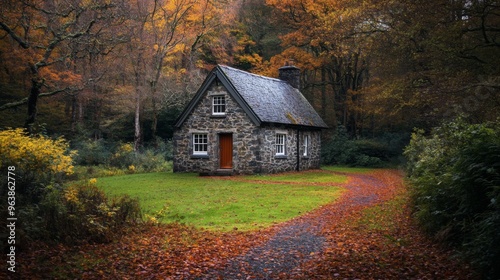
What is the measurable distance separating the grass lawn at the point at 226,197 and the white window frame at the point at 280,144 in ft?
8.07

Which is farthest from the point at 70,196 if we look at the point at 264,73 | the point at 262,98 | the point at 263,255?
the point at 264,73

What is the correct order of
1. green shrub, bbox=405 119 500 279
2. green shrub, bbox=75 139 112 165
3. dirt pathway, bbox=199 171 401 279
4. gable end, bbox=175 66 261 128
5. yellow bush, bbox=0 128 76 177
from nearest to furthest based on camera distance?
green shrub, bbox=405 119 500 279 → dirt pathway, bbox=199 171 401 279 → yellow bush, bbox=0 128 76 177 → gable end, bbox=175 66 261 128 → green shrub, bbox=75 139 112 165

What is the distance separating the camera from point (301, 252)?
824 cm

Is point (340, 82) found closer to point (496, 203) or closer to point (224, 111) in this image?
point (224, 111)

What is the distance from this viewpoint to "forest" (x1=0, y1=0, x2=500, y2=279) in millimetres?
8297

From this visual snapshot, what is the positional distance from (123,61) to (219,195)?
19.8m

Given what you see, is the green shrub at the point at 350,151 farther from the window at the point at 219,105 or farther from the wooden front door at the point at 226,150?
the window at the point at 219,105

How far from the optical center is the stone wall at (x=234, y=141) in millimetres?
24000

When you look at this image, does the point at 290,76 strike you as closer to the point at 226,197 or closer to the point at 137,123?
the point at 137,123

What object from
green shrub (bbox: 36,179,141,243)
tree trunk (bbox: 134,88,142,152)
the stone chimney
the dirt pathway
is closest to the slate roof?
the stone chimney

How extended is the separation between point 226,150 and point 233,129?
4.71 feet

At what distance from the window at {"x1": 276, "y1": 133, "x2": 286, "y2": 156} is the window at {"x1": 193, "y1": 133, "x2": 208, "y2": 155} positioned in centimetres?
450

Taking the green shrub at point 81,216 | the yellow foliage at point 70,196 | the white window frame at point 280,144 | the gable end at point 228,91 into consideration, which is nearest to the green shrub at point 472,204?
the green shrub at point 81,216

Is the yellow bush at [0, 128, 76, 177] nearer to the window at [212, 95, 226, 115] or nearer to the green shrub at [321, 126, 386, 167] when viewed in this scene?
the window at [212, 95, 226, 115]
